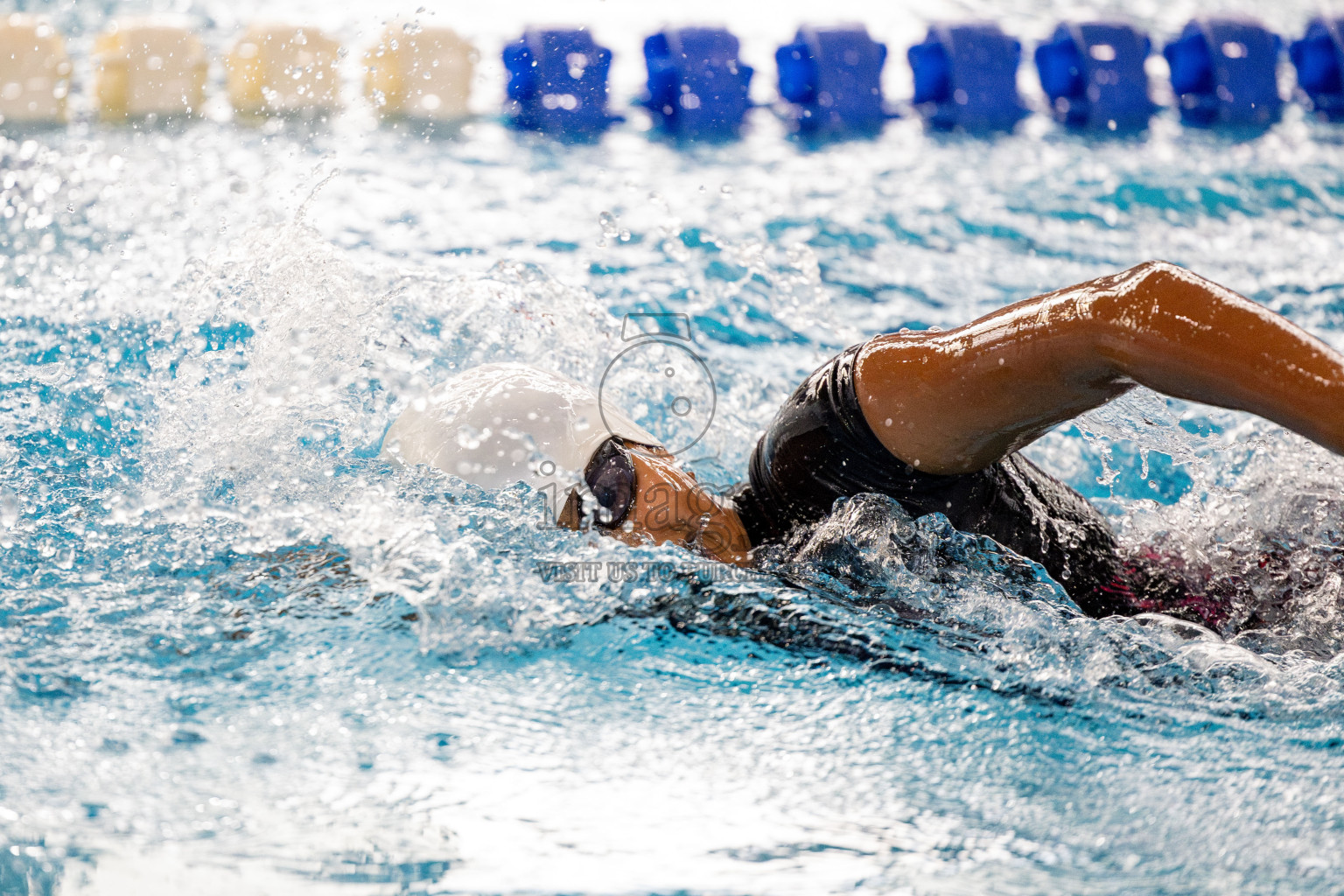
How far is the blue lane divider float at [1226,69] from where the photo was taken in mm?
4840

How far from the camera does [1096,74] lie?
4891 millimetres

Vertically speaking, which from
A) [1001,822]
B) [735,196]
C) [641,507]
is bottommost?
[1001,822]

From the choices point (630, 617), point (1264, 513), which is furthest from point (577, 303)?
point (1264, 513)

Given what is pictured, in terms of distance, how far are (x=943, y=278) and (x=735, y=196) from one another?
828 mm

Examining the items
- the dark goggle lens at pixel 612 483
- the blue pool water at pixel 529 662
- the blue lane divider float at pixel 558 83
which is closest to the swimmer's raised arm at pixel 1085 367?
the blue pool water at pixel 529 662

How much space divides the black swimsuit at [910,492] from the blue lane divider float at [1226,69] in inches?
151

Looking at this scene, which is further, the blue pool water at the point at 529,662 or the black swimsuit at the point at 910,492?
the black swimsuit at the point at 910,492

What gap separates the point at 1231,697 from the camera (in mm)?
1383

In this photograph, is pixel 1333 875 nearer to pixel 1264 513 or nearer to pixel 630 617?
pixel 1264 513

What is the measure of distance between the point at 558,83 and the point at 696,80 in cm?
58

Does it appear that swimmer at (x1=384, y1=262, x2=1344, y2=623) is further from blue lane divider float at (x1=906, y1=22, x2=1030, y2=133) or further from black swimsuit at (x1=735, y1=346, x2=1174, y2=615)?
blue lane divider float at (x1=906, y1=22, x2=1030, y2=133)

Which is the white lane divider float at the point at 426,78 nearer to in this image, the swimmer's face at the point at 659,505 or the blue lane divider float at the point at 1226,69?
the blue lane divider float at the point at 1226,69

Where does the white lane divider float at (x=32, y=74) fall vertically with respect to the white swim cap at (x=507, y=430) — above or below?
above

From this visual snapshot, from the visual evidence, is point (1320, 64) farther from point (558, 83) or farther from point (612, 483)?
point (612, 483)
